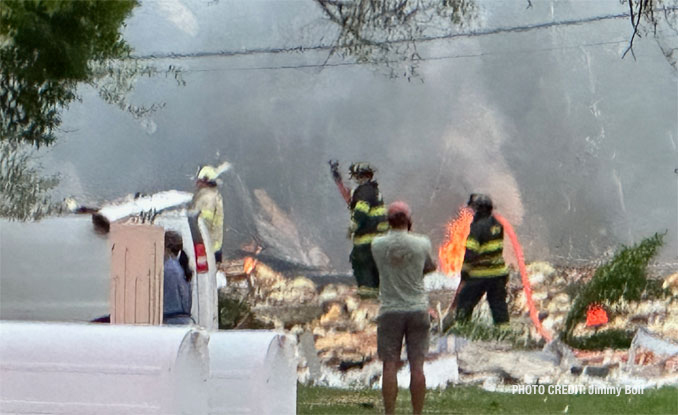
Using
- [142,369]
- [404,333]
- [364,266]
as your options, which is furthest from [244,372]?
[364,266]

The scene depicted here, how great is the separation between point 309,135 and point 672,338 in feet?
10.9

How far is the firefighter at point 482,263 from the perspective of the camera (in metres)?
12.0

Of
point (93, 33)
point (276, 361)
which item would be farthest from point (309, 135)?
point (276, 361)

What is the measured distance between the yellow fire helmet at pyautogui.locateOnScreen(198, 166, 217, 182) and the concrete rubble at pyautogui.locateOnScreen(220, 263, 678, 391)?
2.65 feet

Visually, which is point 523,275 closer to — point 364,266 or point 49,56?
point 364,266

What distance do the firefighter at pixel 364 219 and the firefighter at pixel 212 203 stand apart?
98 cm

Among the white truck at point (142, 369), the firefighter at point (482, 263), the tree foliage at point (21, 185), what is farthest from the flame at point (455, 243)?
the white truck at point (142, 369)

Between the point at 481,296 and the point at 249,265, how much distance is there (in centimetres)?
193

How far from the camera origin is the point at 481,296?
39.5 feet

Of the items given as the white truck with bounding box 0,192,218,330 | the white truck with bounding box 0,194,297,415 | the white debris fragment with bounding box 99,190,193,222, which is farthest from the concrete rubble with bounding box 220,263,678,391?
the white truck with bounding box 0,194,297,415

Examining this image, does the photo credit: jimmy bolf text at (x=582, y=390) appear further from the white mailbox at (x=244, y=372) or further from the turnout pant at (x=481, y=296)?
the white mailbox at (x=244, y=372)

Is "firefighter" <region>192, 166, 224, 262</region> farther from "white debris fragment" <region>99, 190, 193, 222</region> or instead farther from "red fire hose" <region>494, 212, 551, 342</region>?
"red fire hose" <region>494, 212, 551, 342</region>

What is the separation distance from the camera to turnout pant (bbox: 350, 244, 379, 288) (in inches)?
474

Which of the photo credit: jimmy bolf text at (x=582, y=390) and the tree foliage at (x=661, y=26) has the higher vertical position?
the tree foliage at (x=661, y=26)
